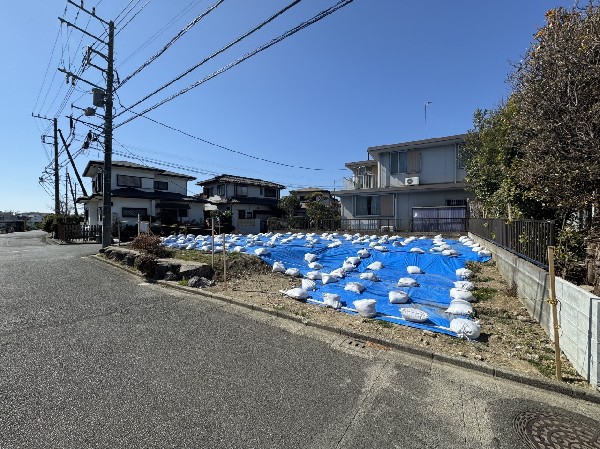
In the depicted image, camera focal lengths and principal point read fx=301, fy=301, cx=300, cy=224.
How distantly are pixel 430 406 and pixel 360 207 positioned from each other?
20.7m

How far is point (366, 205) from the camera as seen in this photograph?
22.9 m

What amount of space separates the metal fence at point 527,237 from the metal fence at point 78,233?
81.1 ft

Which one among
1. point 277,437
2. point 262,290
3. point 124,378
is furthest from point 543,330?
point 124,378

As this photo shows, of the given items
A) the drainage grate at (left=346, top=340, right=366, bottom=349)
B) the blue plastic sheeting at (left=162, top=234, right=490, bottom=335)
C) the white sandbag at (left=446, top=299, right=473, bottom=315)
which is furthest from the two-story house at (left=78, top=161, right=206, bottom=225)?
the white sandbag at (left=446, top=299, right=473, bottom=315)

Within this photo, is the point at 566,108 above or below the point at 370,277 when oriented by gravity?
above

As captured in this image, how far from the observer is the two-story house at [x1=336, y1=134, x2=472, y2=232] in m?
19.0

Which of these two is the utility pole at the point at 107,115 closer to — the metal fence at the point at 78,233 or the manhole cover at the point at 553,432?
the metal fence at the point at 78,233

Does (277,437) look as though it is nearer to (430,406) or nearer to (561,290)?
(430,406)

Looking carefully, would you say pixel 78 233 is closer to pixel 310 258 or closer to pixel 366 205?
pixel 310 258

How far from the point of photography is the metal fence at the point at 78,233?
21.4 m

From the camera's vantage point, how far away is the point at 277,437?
2.43 meters

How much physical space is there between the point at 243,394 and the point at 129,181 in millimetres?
28794

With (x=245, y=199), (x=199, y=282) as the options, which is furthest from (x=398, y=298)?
(x=245, y=199)

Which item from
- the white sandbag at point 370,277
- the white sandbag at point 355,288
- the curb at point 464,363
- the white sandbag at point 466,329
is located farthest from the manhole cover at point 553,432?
the white sandbag at point 370,277
